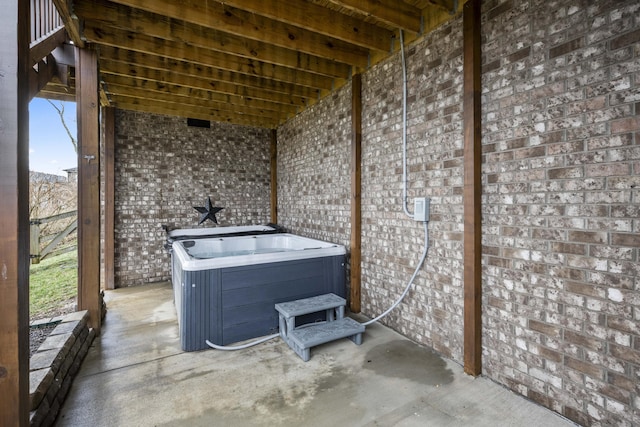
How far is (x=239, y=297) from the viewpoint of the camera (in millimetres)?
2812

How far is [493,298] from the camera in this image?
2.12 meters

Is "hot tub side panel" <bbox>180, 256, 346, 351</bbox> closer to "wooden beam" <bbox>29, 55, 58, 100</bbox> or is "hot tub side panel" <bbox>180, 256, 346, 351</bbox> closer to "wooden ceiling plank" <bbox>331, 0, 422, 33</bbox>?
"wooden beam" <bbox>29, 55, 58, 100</bbox>

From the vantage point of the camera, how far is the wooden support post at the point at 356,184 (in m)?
3.42

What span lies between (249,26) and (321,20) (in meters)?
0.63

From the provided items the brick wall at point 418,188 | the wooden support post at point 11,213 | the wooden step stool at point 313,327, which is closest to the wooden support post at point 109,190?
the wooden step stool at point 313,327

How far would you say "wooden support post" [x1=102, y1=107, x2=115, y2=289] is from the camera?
176 inches

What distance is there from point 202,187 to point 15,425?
4153mm

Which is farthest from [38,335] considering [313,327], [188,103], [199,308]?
[188,103]

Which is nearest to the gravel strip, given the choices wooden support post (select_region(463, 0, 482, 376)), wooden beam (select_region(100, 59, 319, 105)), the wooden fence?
wooden beam (select_region(100, 59, 319, 105))

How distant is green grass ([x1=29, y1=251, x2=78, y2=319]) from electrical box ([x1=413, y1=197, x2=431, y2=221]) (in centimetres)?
414

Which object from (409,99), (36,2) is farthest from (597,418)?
(36,2)

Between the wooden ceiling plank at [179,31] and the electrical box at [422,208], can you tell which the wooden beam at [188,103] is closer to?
the wooden ceiling plank at [179,31]

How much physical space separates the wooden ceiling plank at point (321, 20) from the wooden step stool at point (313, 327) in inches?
96.6

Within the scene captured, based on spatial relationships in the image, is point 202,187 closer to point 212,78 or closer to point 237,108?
point 237,108
